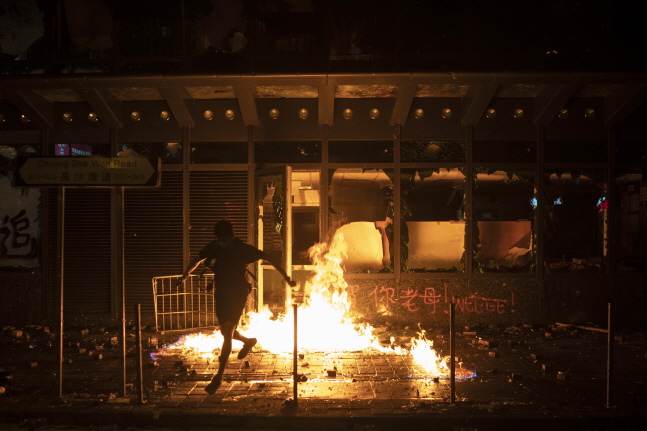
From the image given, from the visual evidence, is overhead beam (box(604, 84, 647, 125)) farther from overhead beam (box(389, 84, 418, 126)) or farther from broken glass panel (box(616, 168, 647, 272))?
overhead beam (box(389, 84, 418, 126))

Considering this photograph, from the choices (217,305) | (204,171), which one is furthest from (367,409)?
(204,171)

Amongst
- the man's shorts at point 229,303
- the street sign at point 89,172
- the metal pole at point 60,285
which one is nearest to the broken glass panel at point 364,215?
the man's shorts at point 229,303

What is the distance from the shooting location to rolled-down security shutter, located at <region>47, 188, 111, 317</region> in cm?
1044

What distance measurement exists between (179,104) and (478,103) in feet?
18.9

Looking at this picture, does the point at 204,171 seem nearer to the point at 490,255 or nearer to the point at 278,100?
the point at 278,100

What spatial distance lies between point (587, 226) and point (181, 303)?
8394 millimetres

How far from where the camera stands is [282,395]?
605 centimetres

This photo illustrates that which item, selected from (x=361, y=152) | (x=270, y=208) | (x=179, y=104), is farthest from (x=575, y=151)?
(x=179, y=104)

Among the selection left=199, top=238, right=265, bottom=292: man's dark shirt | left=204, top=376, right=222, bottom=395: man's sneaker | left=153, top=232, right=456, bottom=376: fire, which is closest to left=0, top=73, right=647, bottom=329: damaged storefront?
left=153, top=232, right=456, bottom=376: fire

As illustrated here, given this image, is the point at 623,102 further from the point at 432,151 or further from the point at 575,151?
the point at 432,151

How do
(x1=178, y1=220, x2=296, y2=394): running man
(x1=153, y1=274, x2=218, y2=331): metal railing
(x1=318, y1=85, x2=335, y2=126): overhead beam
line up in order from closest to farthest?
(x1=178, y1=220, x2=296, y2=394): running man, (x1=318, y1=85, x2=335, y2=126): overhead beam, (x1=153, y1=274, x2=218, y2=331): metal railing

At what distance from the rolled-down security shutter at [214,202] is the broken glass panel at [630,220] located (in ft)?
23.9

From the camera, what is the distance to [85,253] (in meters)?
10.5

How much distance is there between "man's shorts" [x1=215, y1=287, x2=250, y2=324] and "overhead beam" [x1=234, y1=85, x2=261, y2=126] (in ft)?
15.1
